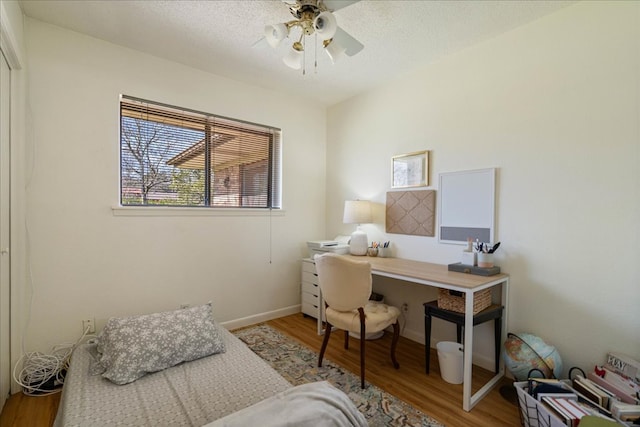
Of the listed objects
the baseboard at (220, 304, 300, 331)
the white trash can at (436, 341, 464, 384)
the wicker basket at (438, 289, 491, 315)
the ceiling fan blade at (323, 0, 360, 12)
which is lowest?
the baseboard at (220, 304, 300, 331)

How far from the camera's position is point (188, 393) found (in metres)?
1.48

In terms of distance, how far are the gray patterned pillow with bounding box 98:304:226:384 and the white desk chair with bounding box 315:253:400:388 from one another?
0.84 meters

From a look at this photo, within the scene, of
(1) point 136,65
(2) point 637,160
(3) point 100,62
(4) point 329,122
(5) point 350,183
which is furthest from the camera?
(4) point 329,122

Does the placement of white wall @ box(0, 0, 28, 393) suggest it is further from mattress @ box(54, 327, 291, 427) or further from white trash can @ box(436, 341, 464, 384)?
white trash can @ box(436, 341, 464, 384)

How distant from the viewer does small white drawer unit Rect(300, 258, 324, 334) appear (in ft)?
10.4

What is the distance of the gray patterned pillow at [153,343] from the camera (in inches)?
64.4

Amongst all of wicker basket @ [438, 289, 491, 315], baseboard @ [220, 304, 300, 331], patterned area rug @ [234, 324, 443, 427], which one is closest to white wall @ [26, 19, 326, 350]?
baseboard @ [220, 304, 300, 331]

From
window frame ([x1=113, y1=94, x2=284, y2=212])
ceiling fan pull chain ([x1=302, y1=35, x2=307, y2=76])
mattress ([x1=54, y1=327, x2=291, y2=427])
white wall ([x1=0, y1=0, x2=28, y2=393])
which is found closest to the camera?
mattress ([x1=54, y1=327, x2=291, y2=427])

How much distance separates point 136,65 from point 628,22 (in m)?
3.51

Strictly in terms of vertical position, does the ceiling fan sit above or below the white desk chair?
above

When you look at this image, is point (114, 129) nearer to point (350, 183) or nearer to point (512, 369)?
point (350, 183)

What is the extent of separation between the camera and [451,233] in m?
2.52

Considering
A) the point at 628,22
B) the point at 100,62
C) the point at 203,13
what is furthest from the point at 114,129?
the point at 628,22

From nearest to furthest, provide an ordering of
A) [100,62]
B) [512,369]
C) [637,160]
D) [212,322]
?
1. [637,160]
2. [512,369]
3. [212,322]
4. [100,62]
